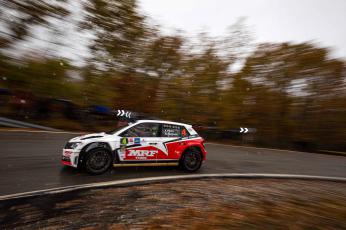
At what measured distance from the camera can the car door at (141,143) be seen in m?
7.98

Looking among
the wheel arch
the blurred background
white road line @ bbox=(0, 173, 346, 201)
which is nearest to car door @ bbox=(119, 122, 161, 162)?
the wheel arch

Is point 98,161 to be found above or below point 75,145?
below

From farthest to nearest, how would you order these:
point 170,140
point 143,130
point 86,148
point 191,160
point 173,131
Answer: point 191,160 < point 173,131 < point 170,140 < point 143,130 < point 86,148

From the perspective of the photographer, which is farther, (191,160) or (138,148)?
(191,160)

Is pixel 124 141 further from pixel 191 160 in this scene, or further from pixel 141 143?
pixel 191 160

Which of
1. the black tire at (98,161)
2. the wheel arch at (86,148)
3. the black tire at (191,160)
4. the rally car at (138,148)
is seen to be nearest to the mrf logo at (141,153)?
the rally car at (138,148)

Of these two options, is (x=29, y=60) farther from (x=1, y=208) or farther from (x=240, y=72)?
(x=240, y=72)

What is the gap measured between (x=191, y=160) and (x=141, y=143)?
5.98 feet

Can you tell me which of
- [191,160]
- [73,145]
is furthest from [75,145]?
[191,160]

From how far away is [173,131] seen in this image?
8852 millimetres

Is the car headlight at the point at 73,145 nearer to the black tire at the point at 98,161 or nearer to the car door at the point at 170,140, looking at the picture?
the black tire at the point at 98,161

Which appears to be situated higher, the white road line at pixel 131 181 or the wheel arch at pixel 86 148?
the wheel arch at pixel 86 148

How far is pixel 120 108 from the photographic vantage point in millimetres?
19516

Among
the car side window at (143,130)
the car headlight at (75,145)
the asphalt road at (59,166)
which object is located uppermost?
the car side window at (143,130)
